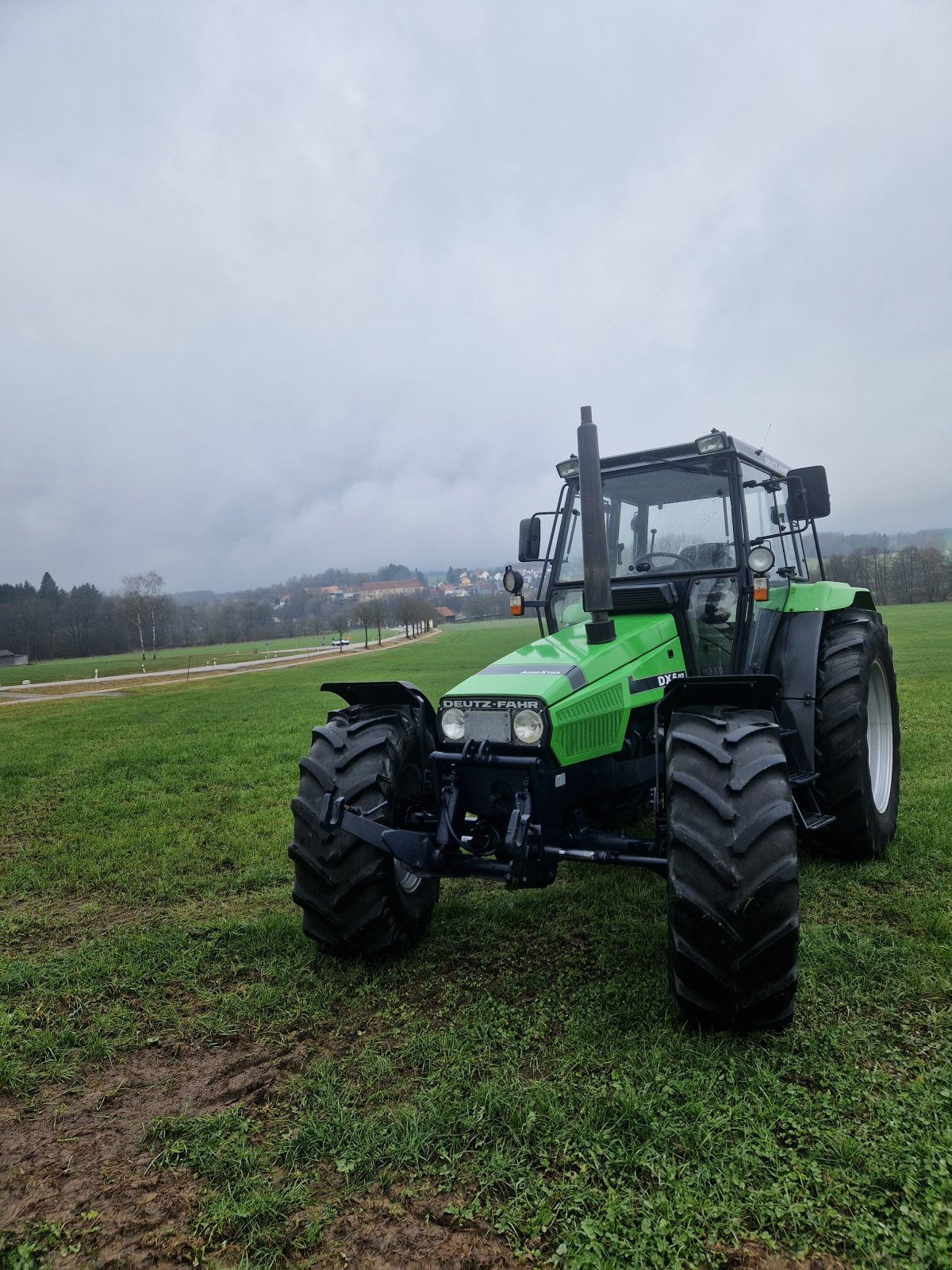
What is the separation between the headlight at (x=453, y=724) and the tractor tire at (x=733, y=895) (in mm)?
1079

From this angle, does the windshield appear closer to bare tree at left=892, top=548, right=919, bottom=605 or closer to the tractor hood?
the tractor hood

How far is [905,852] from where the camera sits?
198 inches

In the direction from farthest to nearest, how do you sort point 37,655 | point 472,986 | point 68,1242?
point 37,655
point 472,986
point 68,1242

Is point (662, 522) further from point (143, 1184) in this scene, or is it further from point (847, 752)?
point (143, 1184)

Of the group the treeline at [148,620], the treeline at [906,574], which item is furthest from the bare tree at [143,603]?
the treeline at [906,574]

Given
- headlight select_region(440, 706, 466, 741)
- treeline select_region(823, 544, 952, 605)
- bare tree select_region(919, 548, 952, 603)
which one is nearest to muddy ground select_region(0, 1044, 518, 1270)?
headlight select_region(440, 706, 466, 741)

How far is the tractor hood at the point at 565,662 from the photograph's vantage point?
3.73m

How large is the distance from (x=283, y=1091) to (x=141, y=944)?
1.84m

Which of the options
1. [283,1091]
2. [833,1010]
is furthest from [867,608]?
[283,1091]

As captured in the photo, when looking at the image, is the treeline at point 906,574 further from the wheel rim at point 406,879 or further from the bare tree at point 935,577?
the wheel rim at point 406,879

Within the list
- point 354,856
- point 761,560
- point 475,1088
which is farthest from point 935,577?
point 475,1088

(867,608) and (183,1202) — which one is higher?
(867,608)

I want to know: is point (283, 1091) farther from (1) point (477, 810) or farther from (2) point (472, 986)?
(1) point (477, 810)

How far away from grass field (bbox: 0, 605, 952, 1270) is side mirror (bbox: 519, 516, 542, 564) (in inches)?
84.3
